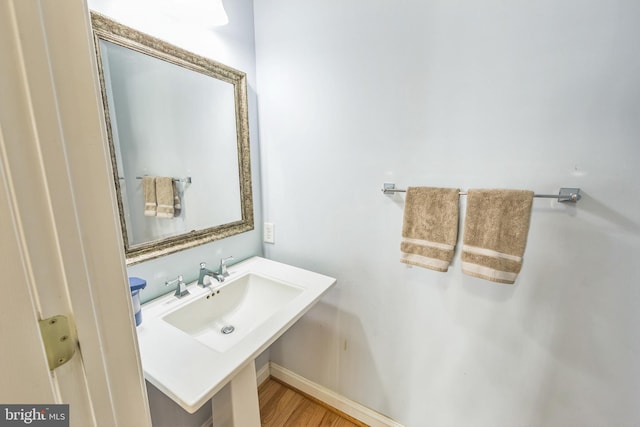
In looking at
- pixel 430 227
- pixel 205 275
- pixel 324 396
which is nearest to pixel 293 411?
pixel 324 396

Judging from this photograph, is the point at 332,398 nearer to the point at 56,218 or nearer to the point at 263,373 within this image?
the point at 263,373

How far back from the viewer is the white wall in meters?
0.81

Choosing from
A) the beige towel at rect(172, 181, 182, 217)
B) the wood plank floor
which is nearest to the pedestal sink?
the beige towel at rect(172, 181, 182, 217)

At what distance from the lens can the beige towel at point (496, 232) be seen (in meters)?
A: 0.88

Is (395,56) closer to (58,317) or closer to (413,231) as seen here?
(413,231)

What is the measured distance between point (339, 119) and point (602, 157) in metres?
0.95

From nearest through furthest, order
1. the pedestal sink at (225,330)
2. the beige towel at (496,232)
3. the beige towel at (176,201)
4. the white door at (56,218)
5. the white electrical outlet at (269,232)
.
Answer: the white door at (56,218)
the pedestal sink at (225,330)
the beige towel at (496,232)
the beige towel at (176,201)
the white electrical outlet at (269,232)

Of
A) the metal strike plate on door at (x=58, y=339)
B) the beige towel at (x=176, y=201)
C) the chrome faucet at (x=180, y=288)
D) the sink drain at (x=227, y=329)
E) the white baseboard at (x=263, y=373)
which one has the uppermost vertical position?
the beige towel at (x=176, y=201)

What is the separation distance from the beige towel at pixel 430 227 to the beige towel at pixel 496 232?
60 millimetres

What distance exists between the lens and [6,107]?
299 mm

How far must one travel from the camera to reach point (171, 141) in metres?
1.08

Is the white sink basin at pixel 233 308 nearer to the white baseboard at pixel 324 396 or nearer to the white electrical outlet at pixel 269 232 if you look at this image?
the white electrical outlet at pixel 269 232

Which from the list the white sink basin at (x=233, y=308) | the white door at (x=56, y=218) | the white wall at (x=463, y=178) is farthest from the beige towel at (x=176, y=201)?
the white door at (x=56, y=218)

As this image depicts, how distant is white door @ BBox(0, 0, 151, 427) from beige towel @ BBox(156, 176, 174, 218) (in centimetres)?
71
